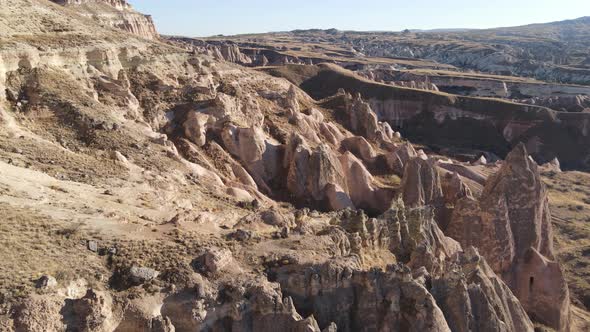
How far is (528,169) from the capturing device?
25.4 meters

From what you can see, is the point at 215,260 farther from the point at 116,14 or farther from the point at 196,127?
the point at 116,14

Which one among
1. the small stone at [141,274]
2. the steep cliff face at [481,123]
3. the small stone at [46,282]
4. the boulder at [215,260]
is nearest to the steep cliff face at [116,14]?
the steep cliff face at [481,123]

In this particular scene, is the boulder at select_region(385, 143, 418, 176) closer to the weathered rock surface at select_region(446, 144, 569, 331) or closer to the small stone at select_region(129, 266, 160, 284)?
the weathered rock surface at select_region(446, 144, 569, 331)

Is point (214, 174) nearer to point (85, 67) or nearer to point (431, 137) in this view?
point (85, 67)

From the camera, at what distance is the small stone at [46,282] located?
10.6m

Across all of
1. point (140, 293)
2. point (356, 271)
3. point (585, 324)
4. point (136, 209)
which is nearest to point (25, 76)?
point (136, 209)

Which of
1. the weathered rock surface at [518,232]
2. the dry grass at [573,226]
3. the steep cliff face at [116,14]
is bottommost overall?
the dry grass at [573,226]

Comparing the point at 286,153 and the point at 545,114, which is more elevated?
the point at 286,153

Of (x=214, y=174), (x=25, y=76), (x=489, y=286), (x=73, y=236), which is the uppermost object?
(x=25, y=76)

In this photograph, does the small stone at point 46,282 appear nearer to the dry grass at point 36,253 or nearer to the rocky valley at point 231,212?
the rocky valley at point 231,212

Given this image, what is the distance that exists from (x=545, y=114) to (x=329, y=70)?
34051 millimetres

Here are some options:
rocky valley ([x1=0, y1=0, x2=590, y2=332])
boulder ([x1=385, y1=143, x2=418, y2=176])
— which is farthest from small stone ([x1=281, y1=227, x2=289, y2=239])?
boulder ([x1=385, y1=143, x2=418, y2=176])

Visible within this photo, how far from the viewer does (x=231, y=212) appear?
18656mm

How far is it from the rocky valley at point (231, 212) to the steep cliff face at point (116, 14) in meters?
39.3
